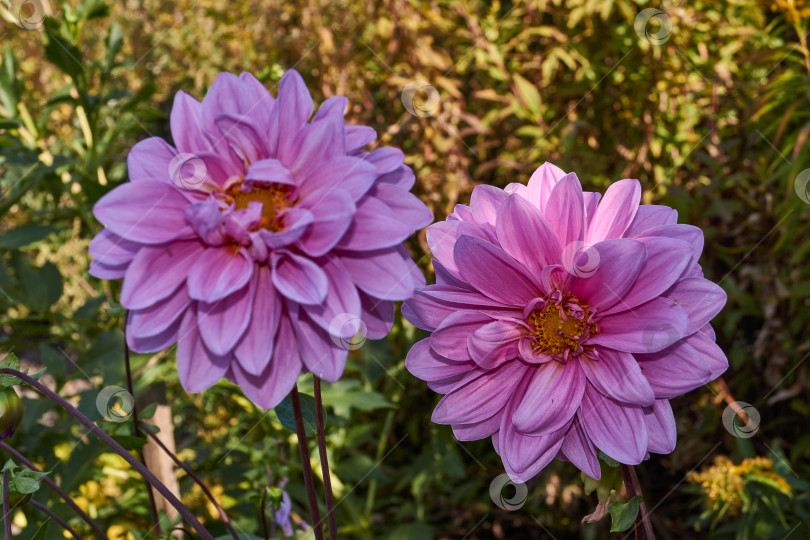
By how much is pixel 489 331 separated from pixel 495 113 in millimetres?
1317

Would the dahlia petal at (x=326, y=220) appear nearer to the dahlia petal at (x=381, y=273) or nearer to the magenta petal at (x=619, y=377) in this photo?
the dahlia petal at (x=381, y=273)

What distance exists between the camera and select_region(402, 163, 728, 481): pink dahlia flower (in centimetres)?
53

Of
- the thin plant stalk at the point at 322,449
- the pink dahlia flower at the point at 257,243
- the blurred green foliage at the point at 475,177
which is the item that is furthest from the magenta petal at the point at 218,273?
the blurred green foliage at the point at 475,177

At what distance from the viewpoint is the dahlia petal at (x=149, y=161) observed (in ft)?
1.70

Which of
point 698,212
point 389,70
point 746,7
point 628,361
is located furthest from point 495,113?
point 628,361

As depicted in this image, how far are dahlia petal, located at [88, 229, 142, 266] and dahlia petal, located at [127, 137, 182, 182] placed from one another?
45mm

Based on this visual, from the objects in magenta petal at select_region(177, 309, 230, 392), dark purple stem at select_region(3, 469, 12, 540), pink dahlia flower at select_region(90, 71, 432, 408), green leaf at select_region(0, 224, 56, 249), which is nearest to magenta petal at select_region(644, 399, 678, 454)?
pink dahlia flower at select_region(90, 71, 432, 408)

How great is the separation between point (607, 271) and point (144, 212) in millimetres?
338

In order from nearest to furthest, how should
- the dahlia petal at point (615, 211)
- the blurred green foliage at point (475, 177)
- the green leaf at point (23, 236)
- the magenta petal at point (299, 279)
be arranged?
the magenta petal at point (299, 279)
the dahlia petal at point (615, 211)
the green leaf at point (23, 236)
the blurred green foliage at point (475, 177)

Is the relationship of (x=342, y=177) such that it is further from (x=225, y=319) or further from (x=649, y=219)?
(x=649, y=219)

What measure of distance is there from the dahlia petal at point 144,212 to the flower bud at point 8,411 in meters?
0.19

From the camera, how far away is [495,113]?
70.1 inches

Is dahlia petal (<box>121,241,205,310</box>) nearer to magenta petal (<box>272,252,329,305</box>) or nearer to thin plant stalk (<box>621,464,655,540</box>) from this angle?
magenta petal (<box>272,252,329,305</box>)

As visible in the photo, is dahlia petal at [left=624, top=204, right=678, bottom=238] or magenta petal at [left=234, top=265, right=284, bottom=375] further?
dahlia petal at [left=624, top=204, right=678, bottom=238]
